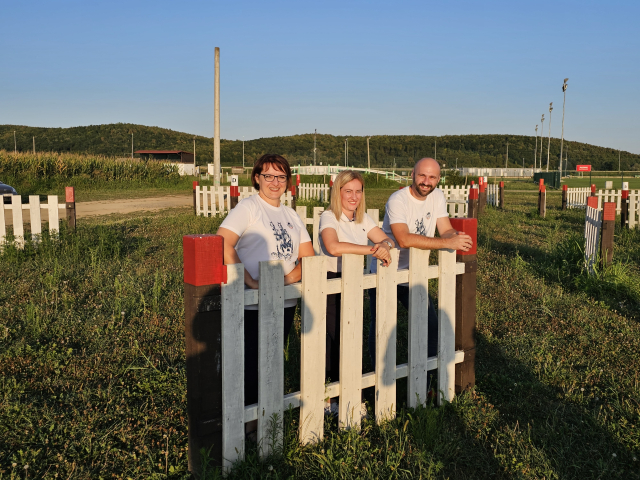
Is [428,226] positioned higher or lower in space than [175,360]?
higher

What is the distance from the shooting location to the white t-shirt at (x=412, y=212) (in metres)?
3.73

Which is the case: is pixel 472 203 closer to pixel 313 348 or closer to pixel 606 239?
pixel 606 239

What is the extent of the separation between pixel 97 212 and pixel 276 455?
15.4 metres

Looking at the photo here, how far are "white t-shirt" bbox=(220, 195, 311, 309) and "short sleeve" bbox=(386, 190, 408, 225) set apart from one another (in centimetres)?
92

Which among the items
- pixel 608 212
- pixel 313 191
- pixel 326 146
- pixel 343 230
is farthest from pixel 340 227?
pixel 326 146

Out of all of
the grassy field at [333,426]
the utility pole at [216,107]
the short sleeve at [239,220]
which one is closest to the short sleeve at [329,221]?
the short sleeve at [239,220]

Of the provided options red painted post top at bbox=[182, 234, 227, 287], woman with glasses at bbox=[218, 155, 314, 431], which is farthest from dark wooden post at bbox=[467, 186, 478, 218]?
red painted post top at bbox=[182, 234, 227, 287]

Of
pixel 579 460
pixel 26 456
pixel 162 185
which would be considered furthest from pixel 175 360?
pixel 162 185

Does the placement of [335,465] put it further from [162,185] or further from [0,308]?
[162,185]

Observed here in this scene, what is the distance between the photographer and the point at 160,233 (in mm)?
10938

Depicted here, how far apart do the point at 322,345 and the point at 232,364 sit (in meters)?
0.56

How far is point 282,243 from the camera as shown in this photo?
10.1 ft

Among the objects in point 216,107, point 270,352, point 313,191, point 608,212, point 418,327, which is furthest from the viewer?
point 313,191

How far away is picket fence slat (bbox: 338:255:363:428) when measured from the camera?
2957 mm
